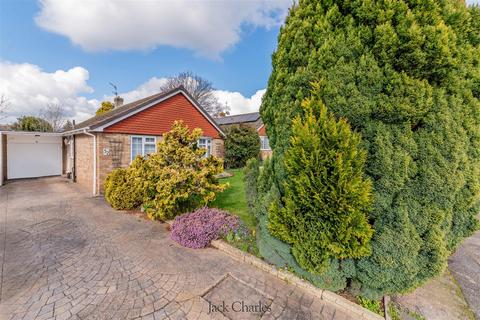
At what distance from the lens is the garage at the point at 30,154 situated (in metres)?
12.5

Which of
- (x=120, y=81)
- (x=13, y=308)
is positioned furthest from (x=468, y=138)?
(x=120, y=81)

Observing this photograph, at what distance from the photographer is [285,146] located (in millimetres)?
3271

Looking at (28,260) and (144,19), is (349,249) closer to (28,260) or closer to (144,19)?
(28,260)

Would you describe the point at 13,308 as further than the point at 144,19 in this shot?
No

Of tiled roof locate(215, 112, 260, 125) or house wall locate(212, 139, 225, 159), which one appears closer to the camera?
house wall locate(212, 139, 225, 159)

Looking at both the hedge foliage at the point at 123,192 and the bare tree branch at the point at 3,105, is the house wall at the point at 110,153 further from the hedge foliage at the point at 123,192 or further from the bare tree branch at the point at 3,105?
the bare tree branch at the point at 3,105

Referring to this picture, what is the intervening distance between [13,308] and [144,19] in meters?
8.80

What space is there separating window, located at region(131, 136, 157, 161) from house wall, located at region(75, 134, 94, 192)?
187 centimetres

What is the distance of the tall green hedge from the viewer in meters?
2.52

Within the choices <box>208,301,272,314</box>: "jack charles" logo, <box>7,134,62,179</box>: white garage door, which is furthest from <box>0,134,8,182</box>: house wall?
<box>208,301,272,314</box>: "jack charles" logo

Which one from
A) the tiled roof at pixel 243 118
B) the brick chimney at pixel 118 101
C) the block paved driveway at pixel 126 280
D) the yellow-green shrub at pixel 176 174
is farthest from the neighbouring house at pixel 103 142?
the tiled roof at pixel 243 118

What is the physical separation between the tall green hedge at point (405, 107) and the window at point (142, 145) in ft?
33.0

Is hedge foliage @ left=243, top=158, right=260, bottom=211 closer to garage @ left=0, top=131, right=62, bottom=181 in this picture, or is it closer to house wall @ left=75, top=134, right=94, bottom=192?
house wall @ left=75, top=134, right=94, bottom=192

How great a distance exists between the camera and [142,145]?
10.9 meters
